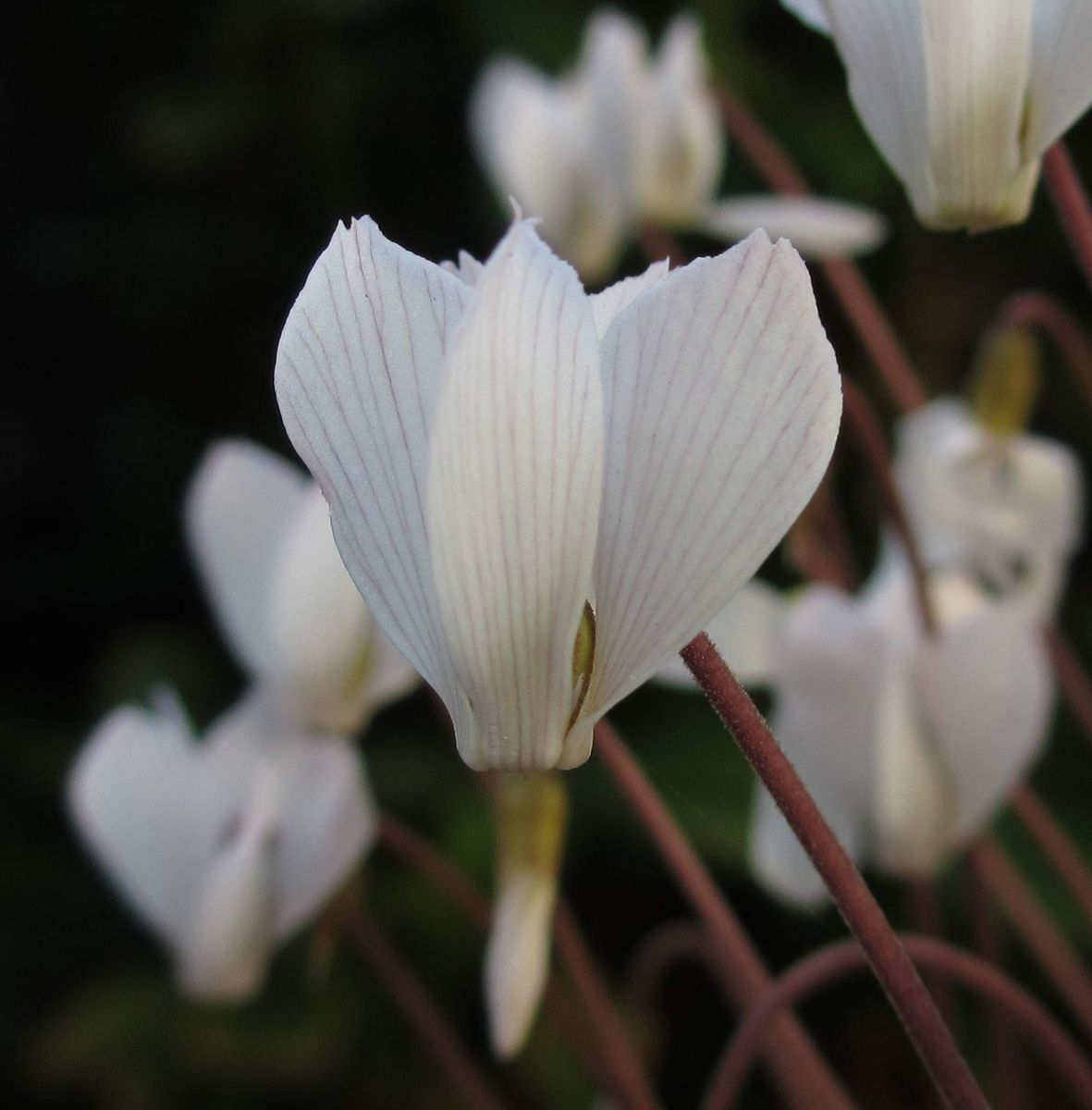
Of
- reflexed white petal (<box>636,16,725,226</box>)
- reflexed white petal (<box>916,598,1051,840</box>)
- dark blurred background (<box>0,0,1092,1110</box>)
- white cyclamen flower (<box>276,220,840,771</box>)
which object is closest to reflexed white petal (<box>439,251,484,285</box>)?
white cyclamen flower (<box>276,220,840,771</box>)

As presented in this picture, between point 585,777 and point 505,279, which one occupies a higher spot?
point 505,279

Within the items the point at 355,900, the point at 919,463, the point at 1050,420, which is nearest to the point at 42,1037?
the point at 355,900

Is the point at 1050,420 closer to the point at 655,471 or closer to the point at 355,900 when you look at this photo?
the point at 355,900

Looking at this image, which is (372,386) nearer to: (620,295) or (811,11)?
(620,295)

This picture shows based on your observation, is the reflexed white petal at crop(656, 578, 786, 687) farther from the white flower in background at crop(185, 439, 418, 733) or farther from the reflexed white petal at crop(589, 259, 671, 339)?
the reflexed white petal at crop(589, 259, 671, 339)

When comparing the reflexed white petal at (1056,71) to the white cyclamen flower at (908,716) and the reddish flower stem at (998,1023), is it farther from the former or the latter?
the reddish flower stem at (998,1023)
